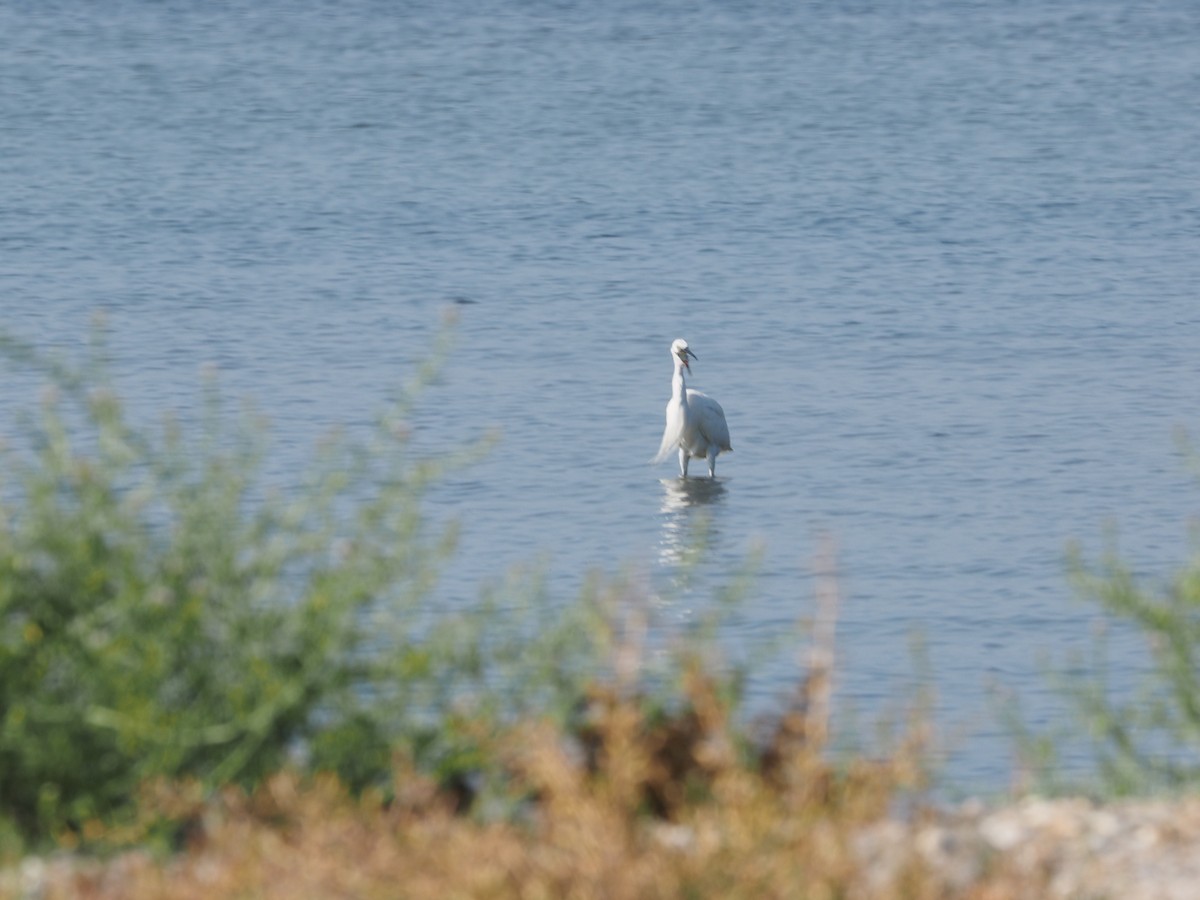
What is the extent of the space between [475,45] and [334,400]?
31.3m

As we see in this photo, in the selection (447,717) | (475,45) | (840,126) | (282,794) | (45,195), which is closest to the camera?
(282,794)

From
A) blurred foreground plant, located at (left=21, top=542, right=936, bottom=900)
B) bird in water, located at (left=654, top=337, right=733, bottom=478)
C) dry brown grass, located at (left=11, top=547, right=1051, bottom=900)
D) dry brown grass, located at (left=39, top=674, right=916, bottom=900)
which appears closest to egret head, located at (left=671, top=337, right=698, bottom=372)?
bird in water, located at (left=654, top=337, right=733, bottom=478)

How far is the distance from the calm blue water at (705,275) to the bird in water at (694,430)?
0.33 metres

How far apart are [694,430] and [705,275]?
28.0 ft

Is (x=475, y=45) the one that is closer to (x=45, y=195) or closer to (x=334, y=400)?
(x=45, y=195)

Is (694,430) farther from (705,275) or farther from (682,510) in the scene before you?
(705,275)

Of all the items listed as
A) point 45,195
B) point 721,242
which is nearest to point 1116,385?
point 721,242

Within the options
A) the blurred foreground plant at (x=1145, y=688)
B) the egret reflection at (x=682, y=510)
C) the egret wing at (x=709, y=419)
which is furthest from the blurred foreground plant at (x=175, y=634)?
the egret wing at (x=709, y=419)

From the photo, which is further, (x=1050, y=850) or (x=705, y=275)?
(x=705, y=275)

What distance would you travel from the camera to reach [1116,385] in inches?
742

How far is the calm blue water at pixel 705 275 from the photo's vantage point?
14.0 meters

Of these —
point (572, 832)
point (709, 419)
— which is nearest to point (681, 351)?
point (709, 419)

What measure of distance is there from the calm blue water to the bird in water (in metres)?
0.33

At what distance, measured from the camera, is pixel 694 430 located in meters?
16.3
